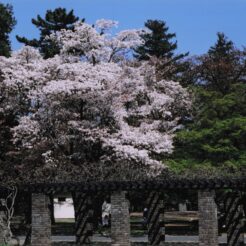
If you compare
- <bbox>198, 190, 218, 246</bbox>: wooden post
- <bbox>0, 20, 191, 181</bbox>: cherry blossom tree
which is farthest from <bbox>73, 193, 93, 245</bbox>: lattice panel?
<bbox>198, 190, 218, 246</bbox>: wooden post

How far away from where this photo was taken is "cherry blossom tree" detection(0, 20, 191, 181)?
91.8 feet

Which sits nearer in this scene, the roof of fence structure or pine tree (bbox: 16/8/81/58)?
the roof of fence structure

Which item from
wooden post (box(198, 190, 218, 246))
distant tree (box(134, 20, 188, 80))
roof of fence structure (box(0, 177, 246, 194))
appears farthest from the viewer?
distant tree (box(134, 20, 188, 80))

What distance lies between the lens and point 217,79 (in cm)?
4566

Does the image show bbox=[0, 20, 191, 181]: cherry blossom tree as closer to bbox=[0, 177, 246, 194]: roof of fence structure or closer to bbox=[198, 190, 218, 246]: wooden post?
bbox=[0, 177, 246, 194]: roof of fence structure

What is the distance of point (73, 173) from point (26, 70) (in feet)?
23.2

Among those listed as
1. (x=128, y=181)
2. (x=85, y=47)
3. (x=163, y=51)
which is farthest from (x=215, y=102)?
(x=163, y=51)

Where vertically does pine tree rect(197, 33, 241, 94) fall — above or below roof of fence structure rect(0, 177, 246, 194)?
above

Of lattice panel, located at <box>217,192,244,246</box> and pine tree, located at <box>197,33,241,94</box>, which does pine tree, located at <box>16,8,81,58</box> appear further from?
lattice panel, located at <box>217,192,244,246</box>

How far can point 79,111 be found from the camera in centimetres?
2916

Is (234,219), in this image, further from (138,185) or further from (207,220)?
(138,185)

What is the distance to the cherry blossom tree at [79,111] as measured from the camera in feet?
91.8

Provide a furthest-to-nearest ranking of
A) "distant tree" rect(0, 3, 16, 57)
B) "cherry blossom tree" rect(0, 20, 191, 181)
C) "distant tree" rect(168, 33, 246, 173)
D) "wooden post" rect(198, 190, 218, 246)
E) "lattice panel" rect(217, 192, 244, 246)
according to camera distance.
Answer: "distant tree" rect(0, 3, 16, 57)
"distant tree" rect(168, 33, 246, 173)
"cherry blossom tree" rect(0, 20, 191, 181)
"lattice panel" rect(217, 192, 244, 246)
"wooden post" rect(198, 190, 218, 246)

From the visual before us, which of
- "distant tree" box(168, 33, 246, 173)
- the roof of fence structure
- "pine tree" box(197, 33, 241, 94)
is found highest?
"pine tree" box(197, 33, 241, 94)
